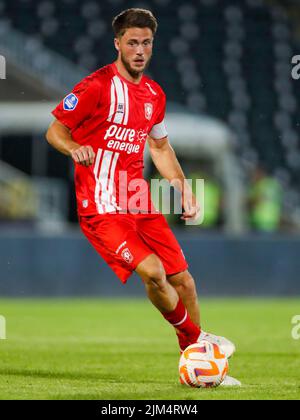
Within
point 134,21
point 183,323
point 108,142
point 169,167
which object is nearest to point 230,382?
point 183,323

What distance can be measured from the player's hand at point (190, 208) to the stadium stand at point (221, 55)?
1399 cm

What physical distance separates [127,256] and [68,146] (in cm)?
78

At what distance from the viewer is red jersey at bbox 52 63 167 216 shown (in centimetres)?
686

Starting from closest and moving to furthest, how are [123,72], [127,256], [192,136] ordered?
[127,256] < [123,72] < [192,136]

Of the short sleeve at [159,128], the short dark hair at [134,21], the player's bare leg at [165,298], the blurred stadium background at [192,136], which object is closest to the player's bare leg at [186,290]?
the player's bare leg at [165,298]

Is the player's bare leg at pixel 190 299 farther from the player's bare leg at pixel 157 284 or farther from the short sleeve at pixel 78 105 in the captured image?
the short sleeve at pixel 78 105

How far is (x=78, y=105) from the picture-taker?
22.3ft

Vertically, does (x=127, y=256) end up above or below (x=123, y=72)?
below

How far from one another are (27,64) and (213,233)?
6417 mm

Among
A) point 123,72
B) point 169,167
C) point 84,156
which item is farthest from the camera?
point 169,167

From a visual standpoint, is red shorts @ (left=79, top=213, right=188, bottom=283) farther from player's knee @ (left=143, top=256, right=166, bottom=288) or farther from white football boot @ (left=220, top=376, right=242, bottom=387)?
white football boot @ (left=220, top=376, right=242, bottom=387)

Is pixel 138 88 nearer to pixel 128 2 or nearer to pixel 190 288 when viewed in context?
pixel 190 288

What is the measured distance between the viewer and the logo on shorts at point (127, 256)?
6734mm

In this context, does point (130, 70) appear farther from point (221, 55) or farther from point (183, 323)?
point (221, 55)
